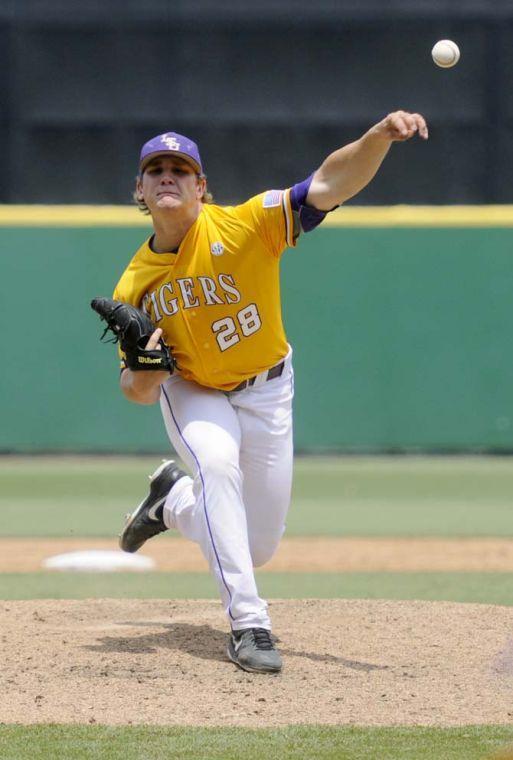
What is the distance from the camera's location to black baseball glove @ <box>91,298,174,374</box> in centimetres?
420

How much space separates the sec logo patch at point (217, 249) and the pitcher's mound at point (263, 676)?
130cm

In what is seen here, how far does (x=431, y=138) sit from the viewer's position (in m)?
10.3

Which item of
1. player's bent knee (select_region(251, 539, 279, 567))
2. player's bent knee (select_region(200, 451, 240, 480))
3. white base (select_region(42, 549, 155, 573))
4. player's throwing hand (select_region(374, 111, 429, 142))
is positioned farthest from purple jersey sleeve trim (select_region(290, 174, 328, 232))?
white base (select_region(42, 549, 155, 573))

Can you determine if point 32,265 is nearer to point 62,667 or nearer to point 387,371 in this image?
point 387,371

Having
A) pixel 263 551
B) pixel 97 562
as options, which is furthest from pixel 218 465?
pixel 97 562

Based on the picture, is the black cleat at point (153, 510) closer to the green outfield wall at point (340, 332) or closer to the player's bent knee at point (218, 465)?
the player's bent knee at point (218, 465)

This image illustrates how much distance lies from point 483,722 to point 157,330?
61.4 inches

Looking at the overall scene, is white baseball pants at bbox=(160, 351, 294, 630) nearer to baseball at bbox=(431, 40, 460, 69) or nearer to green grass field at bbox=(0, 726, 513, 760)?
green grass field at bbox=(0, 726, 513, 760)

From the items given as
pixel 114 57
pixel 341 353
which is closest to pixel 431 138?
pixel 341 353

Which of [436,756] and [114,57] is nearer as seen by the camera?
[436,756]

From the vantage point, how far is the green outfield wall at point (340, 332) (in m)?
10.7

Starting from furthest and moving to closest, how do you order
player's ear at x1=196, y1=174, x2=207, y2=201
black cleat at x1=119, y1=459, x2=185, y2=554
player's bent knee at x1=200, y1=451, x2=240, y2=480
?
black cleat at x1=119, y1=459, x2=185, y2=554 < player's ear at x1=196, y1=174, x2=207, y2=201 < player's bent knee at x1=200, y1=451, x2=240, y2=480

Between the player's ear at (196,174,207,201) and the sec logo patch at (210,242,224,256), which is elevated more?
the player's ear at (196,174,207,201)

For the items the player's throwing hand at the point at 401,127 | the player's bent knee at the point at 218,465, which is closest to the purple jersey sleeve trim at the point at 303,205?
the player's throwing hand at the point at 401,127
